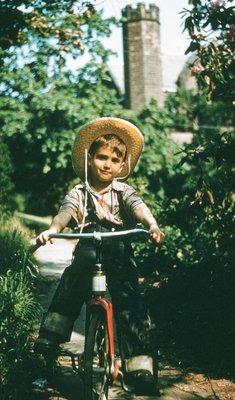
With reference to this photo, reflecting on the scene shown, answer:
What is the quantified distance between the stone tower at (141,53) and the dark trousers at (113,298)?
59.9 ft

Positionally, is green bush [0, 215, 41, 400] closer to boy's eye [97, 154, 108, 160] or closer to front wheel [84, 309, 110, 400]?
front wheel [84, 309, 110, 400]

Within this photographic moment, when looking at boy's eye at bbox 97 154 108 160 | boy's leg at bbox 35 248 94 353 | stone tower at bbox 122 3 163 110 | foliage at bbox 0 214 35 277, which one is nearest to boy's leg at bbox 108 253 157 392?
boy's leg at bbox 35 248 94 353

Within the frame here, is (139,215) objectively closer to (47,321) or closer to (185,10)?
(47,321)

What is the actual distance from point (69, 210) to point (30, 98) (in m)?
8.36

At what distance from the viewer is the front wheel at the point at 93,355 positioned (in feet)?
9.11

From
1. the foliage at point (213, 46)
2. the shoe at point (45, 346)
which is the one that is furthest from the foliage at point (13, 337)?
the foliage at point (213, 46)

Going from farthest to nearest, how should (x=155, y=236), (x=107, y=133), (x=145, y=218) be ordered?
(x=107, y=133), (x=145, y=218), (x=155, y=236)

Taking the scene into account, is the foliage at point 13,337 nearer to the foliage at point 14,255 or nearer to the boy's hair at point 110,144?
the foliage at point 14,255

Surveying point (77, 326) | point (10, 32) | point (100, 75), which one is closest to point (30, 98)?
point (100, 75)

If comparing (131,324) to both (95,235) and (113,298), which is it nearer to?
(113,298)

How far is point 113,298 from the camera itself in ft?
10.6

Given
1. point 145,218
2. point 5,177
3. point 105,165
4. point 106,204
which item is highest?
point 5,177

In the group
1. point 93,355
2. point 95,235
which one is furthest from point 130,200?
point 93,355

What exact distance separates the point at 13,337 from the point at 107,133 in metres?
1.65
